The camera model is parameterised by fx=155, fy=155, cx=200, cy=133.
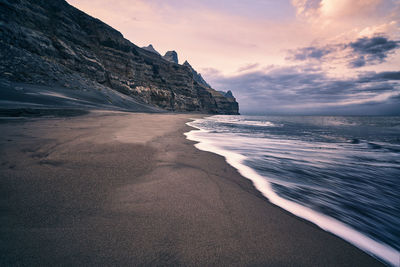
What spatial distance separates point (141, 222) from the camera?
121cm

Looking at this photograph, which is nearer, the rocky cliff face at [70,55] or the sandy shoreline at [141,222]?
the sandy shoreline at [141,222]

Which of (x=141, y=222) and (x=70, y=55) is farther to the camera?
(x=70, y=55)

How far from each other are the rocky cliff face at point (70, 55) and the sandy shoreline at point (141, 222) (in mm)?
17108

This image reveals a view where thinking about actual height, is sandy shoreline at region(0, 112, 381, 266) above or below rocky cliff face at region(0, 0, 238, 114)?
below

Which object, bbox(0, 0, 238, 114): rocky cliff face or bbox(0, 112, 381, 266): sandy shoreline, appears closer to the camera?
bbox(0, 112, 381, 266): sandy shoreline

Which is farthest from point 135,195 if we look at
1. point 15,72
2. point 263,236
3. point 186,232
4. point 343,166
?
point 15,72

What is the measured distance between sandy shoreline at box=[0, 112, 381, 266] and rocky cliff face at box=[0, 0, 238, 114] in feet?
56.1

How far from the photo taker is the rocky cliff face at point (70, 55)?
14391mm

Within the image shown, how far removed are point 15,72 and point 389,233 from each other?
68.7ft

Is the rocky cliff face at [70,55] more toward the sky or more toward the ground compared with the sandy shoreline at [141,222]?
more toward the sky

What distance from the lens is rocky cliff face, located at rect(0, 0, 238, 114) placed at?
14.4 metres

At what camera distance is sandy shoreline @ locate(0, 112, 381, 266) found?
0.93 m

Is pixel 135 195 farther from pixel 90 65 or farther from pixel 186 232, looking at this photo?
pixel 90 65

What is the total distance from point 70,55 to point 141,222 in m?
32.8
